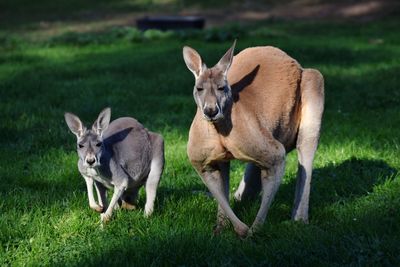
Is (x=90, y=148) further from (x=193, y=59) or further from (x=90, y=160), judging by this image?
(x=193, y=59)

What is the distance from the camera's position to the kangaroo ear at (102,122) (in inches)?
205

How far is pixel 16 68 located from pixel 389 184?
8.21m

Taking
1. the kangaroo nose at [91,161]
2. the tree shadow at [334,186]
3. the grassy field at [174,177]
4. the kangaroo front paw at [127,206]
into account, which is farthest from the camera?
the kangaroo front paw at [127,206]

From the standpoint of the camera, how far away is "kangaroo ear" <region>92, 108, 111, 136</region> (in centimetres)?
522

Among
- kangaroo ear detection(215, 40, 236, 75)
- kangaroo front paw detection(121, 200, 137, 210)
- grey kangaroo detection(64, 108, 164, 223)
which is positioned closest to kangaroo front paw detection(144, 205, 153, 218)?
grey kangaroo detection(64, 108, 164, 223)

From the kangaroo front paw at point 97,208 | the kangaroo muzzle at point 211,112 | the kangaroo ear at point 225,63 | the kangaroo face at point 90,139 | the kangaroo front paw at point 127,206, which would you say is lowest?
the kangaroo front paw at point 127,206

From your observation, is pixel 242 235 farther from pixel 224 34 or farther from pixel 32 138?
pixel 224 34

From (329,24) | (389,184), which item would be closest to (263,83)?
(389,184)

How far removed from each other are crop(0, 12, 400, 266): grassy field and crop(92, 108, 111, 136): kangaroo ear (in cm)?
61

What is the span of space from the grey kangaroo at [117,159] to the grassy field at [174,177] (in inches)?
5.7

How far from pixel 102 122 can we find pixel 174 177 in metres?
1.29

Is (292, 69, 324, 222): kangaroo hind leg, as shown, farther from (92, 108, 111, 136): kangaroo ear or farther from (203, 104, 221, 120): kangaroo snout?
(92, 108, 111, 136): kangaroo ear

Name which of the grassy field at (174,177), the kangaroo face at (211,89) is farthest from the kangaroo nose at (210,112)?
the grassy field at (174,177)

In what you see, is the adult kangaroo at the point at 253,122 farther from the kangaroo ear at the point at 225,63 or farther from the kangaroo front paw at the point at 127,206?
the kangaroo front paw at the point at 127,206
